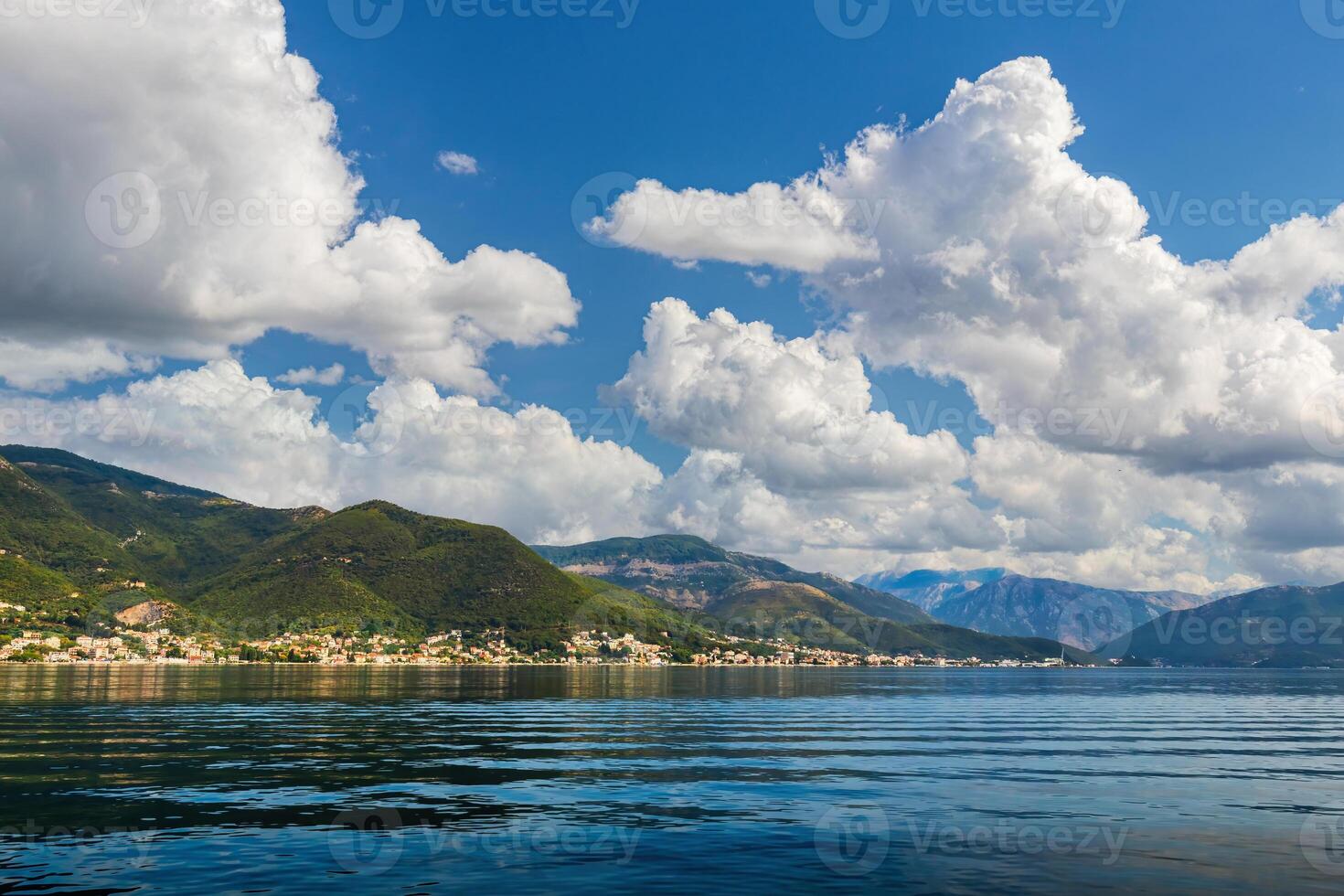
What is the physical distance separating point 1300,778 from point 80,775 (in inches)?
3404

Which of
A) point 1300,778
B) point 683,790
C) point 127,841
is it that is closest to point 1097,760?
point 1300,778

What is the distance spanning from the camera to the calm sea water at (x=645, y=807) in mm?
37625

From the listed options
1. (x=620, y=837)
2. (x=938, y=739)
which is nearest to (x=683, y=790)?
(x=620, y=837)

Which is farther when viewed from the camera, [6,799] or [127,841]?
[6,799]

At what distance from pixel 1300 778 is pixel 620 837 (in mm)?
55565

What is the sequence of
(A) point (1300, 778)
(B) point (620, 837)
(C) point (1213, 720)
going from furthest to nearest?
1. (C) point (1213, 720)
2. (A) point (1300, 778)
3. (B) point (620, 837)

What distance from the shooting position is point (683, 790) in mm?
59750

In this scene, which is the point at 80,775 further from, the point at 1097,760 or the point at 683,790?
the point at 1097,760

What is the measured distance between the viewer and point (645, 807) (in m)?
53.5

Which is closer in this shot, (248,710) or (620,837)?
(620,837)

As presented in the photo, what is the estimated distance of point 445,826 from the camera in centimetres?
4681

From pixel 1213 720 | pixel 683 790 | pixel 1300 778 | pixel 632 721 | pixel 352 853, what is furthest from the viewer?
pixel 1213 720

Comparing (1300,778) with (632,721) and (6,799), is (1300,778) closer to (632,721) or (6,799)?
(632,721)

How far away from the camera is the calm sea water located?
37.6 metres
